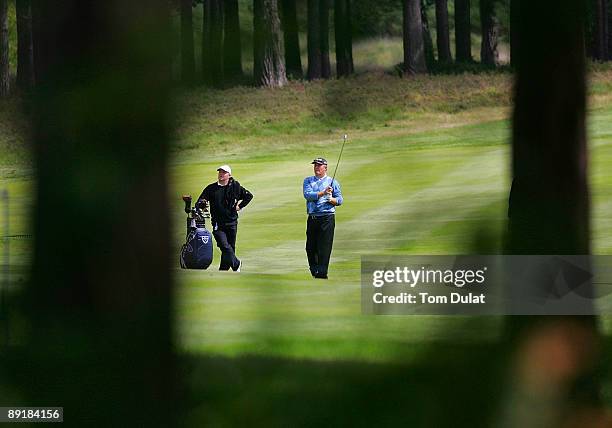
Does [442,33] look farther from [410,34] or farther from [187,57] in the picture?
[187,57]

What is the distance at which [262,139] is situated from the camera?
26.6 metres

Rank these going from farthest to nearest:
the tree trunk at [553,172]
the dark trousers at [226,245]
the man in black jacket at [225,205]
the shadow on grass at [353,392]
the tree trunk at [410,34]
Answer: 1. the dark trousers at [226,245]
2. the man in black jacket at [225,205]
3. the tree trunk at [410,34]
4. the tree trunk at [553,172]
5. the shadow on grass at [353,392]

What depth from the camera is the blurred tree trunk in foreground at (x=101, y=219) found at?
2793mm

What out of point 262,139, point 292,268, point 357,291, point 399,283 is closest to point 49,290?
point 399,283

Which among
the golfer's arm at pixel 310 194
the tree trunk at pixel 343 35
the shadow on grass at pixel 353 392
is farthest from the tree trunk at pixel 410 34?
the golfer's arm at pixel 310 194

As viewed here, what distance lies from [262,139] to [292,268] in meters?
13.9

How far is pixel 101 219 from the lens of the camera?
10.2 feet

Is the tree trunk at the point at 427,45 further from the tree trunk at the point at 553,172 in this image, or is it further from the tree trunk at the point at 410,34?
the tree trunk at the point at 553,172

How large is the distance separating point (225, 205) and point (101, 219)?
9301 mm

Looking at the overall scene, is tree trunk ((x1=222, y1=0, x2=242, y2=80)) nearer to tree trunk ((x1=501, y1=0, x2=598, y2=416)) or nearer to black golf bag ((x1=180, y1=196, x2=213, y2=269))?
tree trunk ((x1=501, y1=0, x2=598, y2=416))

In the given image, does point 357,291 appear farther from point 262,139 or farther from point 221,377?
point 262,139

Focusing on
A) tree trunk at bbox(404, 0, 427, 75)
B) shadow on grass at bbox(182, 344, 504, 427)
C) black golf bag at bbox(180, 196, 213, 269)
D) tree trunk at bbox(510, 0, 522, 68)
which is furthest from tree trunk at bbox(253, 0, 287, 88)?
black golf bag at bbox(180, 196, 213, 269)

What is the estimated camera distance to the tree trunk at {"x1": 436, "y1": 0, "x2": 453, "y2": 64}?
1366 inches

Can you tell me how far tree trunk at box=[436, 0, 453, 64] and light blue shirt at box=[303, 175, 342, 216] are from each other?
22.1 meters
